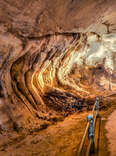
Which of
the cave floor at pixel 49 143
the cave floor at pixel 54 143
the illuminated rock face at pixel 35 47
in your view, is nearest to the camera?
the cave floor at pixel 54 143

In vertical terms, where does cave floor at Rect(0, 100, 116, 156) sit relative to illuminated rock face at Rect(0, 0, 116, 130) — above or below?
below

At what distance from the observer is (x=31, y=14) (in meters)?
4.64

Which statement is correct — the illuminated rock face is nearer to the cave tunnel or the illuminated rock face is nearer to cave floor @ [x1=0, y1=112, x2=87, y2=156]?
the cave tunnel

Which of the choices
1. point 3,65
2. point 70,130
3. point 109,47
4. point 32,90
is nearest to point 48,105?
point 32,90

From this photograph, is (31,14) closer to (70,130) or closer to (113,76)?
(70,130)

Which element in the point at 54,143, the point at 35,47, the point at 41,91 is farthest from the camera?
the point at 41,91

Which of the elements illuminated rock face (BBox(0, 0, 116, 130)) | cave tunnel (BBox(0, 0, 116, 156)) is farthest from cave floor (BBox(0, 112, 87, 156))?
illuminated rock face (BBox(0, 0, 116, 130))

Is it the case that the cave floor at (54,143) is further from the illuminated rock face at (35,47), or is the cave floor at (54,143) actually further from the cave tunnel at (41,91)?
the illuminated rock face at (35,47)

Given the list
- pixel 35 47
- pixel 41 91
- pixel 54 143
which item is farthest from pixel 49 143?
pixel 41 91

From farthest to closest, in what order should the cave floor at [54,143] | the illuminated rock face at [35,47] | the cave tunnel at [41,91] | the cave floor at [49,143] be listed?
the illuminated rock face at [35,47], the cave tunnel at [41,91], the cave floor at [49,143], the cave floor at [54,143]

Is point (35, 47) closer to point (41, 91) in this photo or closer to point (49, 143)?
point (41, 91)

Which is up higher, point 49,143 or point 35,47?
point 35,47

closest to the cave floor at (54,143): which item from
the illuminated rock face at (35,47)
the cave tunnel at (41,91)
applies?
the cave tunnel at (41,91)

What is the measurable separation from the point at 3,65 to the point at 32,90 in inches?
86.9
